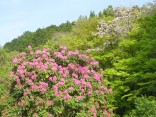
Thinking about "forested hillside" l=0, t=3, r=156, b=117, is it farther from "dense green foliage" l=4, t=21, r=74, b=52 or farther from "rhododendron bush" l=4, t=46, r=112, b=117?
"dense green foliage" l=4, t=21, r=74, b=52

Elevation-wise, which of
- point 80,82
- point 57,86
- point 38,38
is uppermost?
point 38,38

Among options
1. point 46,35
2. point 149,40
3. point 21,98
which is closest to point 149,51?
point 149,40

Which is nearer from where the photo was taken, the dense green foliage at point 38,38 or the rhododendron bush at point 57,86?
the rhododendron bush at point 57,86

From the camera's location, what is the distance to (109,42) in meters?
18.0

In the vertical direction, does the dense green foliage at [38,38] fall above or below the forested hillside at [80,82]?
above

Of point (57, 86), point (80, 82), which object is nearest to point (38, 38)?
point (80, 82)

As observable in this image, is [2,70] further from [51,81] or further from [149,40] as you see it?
[149,40]

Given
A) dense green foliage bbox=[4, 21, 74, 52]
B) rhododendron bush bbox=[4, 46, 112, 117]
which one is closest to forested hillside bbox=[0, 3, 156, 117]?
rhododendron bush bbox=[4, 46, 112, 117]

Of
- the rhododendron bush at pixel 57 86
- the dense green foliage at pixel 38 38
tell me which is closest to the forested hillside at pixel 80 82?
the rhododendron bush at pixel 57 86

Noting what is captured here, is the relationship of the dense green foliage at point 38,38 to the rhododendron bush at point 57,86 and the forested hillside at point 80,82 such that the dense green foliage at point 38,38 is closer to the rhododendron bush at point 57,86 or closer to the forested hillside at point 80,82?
the forested hillside at point 80,82

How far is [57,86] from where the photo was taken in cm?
1300

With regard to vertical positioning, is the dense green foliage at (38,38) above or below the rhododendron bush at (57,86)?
above

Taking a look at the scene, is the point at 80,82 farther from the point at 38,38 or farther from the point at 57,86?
the point at 38,38

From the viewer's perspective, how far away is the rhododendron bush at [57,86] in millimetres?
12922
